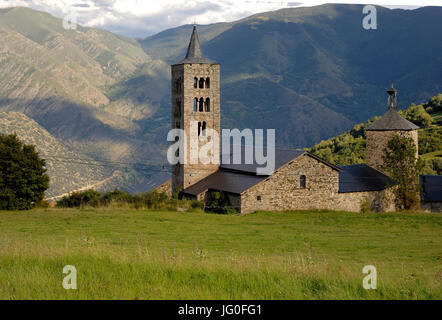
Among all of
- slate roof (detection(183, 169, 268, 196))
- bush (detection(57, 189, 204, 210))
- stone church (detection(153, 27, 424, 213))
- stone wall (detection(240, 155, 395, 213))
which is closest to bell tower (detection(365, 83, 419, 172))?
stone church (detection(153, 27, 424, 213))

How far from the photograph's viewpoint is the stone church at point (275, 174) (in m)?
32.9

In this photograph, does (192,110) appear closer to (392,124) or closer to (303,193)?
(303,193)

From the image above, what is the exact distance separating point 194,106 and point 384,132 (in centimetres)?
1361

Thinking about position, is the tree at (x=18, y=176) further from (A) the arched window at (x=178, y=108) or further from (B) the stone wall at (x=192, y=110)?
(A) the arched window at (x=178, y=108)

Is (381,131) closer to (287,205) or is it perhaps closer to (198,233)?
(287,205)

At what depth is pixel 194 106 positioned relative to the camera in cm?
3900

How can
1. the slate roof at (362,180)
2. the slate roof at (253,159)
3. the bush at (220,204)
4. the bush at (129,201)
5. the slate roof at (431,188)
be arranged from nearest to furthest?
the bush at (129,201)
the bush at (220,204)
the slate roof at (253,159)
the slate roof at (362,180)
the slate roof at (431,188)

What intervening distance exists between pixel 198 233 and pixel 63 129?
403 ft

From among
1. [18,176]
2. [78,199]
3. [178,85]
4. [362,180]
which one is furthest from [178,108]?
[18,176]

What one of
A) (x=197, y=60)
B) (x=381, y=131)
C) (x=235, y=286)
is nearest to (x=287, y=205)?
(x=381, y=131)

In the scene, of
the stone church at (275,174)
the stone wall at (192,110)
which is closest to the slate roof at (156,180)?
the stone church at (275,174)

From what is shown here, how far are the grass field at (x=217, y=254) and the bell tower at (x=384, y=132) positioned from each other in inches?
365

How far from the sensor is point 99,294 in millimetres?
8039

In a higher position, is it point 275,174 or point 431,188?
point 275,174
